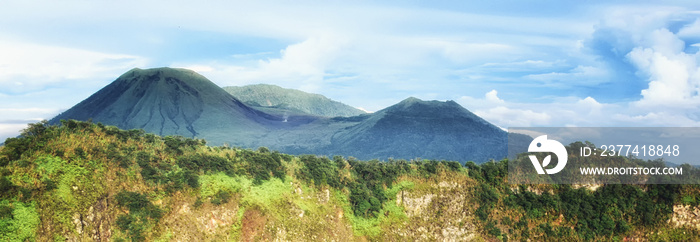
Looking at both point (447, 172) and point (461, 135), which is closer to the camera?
point (447, 172)

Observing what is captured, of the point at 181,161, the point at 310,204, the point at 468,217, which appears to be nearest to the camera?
the point at 181,161

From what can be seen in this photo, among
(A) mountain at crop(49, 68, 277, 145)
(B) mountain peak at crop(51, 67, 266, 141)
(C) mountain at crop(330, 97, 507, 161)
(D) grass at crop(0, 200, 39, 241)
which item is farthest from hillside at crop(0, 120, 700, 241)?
(C) mountain at crop(330, 97, 507, 161)

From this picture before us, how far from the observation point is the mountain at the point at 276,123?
12075 centimetres

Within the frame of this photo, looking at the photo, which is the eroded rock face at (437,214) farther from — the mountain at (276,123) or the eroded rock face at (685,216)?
the mountain at (276,123)

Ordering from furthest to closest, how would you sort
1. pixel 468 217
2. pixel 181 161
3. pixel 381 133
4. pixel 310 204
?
pixel 381 133
pixel 468 217
pixel 310 204
pixel 181 161

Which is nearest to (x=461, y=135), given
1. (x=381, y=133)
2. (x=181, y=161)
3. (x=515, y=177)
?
(x=381, y=133)

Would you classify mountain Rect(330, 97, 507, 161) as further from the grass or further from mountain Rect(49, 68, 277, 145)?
the grass

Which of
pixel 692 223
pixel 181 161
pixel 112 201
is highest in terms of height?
pixel 181 161

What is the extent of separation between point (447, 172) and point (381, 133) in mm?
103204

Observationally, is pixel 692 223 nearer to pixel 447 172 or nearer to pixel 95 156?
pixel 447 172

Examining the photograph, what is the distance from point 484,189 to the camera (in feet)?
114

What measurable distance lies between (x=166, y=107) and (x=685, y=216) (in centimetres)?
11447

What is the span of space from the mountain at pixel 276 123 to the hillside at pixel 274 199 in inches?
3439

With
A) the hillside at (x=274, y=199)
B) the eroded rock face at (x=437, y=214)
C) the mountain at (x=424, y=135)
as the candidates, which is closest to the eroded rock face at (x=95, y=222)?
the hillside at (x=274, y=199)
